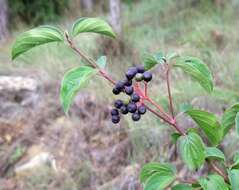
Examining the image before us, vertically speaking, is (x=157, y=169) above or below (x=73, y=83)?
below

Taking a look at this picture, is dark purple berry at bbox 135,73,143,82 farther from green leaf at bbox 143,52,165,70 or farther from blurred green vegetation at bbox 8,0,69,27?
blurred green vegetation at bbox 8,0,69,27

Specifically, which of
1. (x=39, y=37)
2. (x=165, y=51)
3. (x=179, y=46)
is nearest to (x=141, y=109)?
(x=39, y=37)

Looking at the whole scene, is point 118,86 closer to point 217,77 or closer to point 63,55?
point 217,77

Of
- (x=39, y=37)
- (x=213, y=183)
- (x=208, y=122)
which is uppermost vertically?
(x=39, y=37)

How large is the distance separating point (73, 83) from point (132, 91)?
5.1 inches

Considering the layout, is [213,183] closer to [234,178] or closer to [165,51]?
[234,178]

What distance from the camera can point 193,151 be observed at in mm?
1026

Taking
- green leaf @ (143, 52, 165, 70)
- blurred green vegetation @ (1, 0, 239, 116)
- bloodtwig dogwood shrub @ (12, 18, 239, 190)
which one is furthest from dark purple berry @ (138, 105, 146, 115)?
blurred green vegetation @ (1, 0, 239, 116)

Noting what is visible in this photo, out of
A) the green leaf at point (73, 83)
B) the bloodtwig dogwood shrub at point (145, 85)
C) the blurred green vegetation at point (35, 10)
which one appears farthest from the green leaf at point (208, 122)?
the blurred green vegetation at point (35, 10)

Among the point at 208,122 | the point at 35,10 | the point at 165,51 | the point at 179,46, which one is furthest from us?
the point at 35,10

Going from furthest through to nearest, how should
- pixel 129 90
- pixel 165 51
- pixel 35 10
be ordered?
pixel 35 10 → pixel 165 51 → pixel 129 90

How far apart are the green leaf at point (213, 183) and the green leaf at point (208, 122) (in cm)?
10

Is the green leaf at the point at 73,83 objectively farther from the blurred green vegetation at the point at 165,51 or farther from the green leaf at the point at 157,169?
the blurred green vegetation at the point at 165,51

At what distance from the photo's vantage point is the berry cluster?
963 mm
